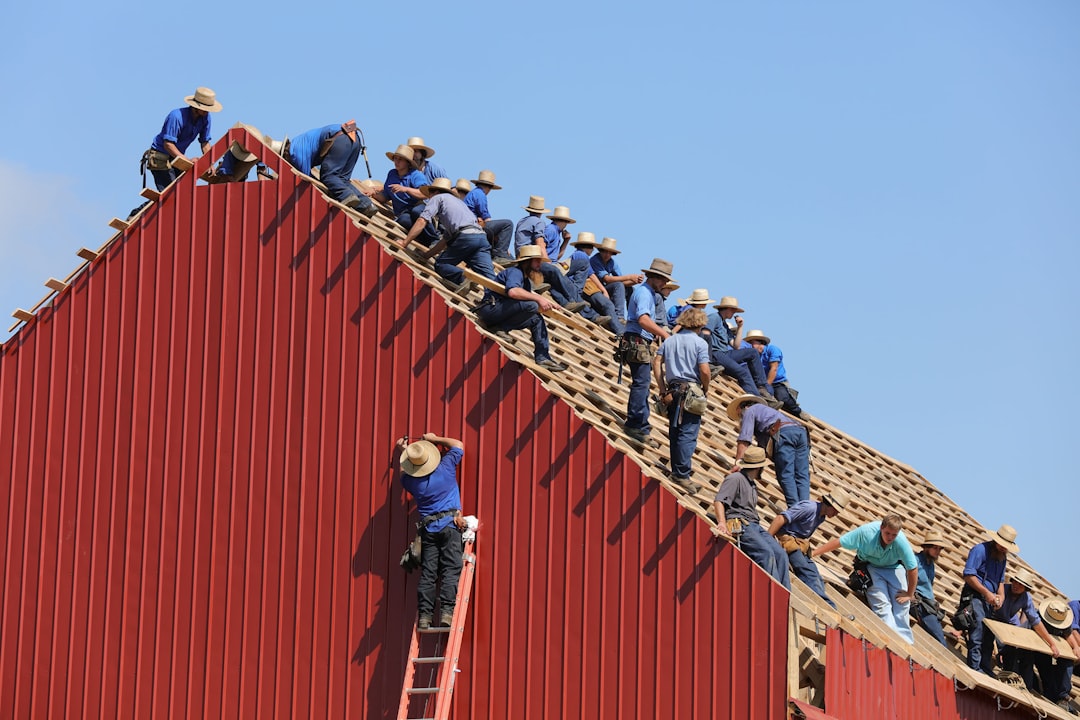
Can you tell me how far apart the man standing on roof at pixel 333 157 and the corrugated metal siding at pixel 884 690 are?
6.93 m

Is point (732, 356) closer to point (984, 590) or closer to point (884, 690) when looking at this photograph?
point (984, 590)

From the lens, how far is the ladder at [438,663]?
15461mm

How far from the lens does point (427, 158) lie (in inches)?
843

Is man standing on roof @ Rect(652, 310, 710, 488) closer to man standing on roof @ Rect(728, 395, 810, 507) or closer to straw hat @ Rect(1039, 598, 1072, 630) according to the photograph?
man standing on roof @ Rect(728, 395, 810, 507)

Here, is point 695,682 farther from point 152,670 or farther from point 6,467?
point 6,467

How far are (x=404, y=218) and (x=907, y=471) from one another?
11.6 metres

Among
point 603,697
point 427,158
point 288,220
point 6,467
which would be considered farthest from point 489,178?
point 603,697

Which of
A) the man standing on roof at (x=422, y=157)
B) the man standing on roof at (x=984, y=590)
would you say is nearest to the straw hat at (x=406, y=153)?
the man standing on roof at (x=422, y=157)

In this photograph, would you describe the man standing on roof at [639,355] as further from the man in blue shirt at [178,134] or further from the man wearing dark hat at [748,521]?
the man in blue shirt at [178,134]

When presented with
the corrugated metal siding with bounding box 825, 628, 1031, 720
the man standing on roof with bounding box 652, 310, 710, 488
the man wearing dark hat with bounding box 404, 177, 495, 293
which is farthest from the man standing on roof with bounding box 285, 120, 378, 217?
the corrugated metal siding with bounding box 825, 628, 1031, 720

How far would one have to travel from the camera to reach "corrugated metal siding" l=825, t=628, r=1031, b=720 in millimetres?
15242

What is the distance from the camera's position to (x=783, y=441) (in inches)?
738

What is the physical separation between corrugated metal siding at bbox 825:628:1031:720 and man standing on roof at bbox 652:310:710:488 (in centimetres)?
227

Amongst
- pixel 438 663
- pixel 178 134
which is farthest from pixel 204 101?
pixel 438 663
